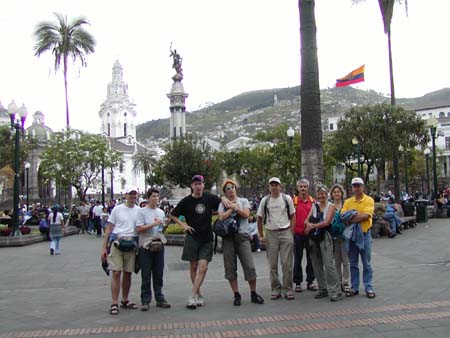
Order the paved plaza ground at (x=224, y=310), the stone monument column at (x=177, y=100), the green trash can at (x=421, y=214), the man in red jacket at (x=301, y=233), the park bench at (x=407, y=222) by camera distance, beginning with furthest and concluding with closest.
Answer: the stone monument column at (x=177, y=100) → the green trash can at (x=421, y=214) → the park bench at (x=407, y=222) → the man in red jacket at (x=301, y=233) → the paved plaza ground at (x=224, y=310)

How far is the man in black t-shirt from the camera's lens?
6.86 m

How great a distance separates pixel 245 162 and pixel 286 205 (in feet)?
132

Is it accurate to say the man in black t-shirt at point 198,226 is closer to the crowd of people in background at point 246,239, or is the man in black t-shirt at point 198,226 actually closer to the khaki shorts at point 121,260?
the crowd of people in background at point 246,239

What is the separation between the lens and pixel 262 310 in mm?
6590

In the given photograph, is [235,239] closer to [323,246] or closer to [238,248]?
[238,248]

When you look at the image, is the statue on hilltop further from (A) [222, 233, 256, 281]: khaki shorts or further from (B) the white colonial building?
(B) the white colonial building

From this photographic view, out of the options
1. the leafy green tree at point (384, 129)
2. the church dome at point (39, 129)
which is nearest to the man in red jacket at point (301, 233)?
the leafy green tree at point (384, 129)

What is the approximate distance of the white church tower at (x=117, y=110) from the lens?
99.9m

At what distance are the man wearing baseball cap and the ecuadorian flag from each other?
19.9 meters

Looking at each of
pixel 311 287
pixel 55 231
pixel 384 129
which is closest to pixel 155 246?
pixel 311 287

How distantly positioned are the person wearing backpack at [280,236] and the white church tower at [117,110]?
93401mm

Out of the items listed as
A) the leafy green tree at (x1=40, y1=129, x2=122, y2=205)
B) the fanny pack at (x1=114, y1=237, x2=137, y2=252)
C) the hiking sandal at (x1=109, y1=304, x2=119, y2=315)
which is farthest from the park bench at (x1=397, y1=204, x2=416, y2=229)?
the leafy green tree at (x1=40, y1=129, x2=122, y2=205)

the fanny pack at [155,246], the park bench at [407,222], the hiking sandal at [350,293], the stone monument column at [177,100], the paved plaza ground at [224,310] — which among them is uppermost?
the stone monument column at [177,100]

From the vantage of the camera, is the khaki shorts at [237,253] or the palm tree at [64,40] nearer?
the khaki shorts at [237,253]
